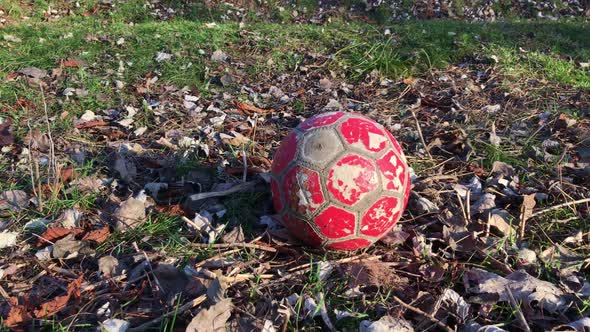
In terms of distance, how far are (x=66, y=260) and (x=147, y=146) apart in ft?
4.59

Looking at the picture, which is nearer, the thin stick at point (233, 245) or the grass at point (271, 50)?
the thin stick at point (233, 245)

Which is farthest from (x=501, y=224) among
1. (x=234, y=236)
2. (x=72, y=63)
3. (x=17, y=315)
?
(x=72, y=63)

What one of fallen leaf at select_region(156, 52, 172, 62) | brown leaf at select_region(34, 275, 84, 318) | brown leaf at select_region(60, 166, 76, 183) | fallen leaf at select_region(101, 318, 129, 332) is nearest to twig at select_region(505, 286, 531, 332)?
fallen leaf at select_region(101, 318, 129, 332)

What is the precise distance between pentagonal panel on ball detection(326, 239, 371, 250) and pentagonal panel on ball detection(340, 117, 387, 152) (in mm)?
490

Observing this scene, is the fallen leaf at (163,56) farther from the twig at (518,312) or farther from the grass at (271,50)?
the twig at (518,312)

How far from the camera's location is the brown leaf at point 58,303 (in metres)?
2.23

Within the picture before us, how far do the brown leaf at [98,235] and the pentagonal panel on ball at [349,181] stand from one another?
136 cm

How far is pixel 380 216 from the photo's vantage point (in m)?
2.49

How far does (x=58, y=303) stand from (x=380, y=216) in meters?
1.64

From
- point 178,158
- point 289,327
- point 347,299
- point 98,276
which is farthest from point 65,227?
point 347,299

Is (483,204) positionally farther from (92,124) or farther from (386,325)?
(92,124)

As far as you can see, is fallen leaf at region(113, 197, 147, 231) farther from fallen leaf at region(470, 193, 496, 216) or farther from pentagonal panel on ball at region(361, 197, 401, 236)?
fallen leaf at region(470, 193, 496, 216)

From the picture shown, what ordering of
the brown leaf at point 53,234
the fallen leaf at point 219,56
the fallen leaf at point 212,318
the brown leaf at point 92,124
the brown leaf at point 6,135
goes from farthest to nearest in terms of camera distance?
1. the fallen leaf at point 219,56
2. the brown leaf at point 92,124
3. the brown leaf at point 6,135
4. the brown leaf at point 53,234
5. the fallen leaf at point 212,318

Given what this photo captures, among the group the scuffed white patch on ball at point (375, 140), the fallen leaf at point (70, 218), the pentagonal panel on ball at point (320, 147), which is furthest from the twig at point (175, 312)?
the scuffed white patch on ball at point (375, 140)
